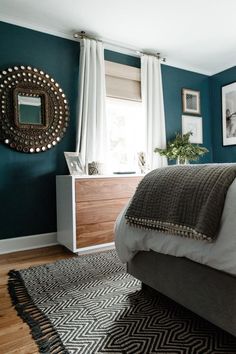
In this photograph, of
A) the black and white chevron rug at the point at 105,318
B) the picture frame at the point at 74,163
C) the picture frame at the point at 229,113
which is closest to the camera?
the black and white chevron rug at the point at 105,318

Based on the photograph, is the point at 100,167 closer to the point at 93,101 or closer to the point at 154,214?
the point at 93,101

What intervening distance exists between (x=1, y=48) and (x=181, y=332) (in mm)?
2965

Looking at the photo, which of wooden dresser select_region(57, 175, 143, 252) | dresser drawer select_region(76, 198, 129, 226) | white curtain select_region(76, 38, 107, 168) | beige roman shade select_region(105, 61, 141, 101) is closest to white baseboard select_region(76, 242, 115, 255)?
wooden dresser select_region(57, 175, 143, 252)

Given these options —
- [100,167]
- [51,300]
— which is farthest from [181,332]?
[100,167]

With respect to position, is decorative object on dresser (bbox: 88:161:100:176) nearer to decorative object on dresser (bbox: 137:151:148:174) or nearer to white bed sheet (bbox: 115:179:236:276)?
decorative object on dresser (bbox: 137:151:148:174)

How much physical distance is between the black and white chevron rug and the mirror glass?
1.59 meters

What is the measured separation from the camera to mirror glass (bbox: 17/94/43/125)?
2760 mm

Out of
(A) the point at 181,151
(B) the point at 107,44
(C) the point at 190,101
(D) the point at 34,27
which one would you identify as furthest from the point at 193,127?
(D) the point at 34,27

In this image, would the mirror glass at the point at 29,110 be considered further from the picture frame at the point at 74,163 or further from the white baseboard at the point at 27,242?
the white baseboard at the point at 27,242

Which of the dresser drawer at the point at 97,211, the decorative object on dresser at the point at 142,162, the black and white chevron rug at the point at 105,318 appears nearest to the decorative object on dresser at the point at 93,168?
the dresser drawer at the point at 97,211

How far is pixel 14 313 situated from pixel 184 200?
3.83 ft

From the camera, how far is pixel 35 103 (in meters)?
2.85

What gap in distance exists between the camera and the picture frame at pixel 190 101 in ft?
13.3

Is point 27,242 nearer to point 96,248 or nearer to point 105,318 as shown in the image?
point 96,248
